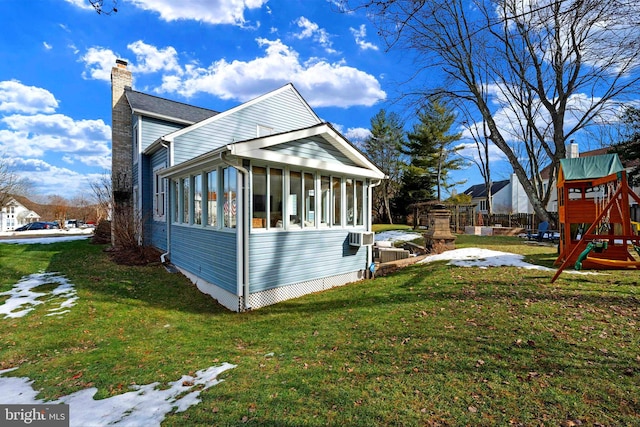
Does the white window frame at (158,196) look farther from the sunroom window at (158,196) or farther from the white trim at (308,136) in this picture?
the white trim at (308,136)

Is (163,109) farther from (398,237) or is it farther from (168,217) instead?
(398,237)

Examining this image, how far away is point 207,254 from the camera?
7309 mm

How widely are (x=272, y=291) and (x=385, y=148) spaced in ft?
94.2

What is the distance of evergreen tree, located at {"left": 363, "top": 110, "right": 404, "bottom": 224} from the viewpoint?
1273 inches

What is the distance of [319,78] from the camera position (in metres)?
17.0

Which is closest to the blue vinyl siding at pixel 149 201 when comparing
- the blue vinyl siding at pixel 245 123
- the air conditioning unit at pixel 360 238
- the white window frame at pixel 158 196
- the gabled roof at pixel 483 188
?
the white window frame at pixel 158 196

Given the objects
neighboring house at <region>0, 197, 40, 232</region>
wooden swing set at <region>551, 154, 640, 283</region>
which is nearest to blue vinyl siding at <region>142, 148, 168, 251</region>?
wooden swing set at <region>551, 154, 640, 283</region>

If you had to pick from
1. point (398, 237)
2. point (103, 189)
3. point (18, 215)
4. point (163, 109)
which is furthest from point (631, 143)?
point (18, 215)

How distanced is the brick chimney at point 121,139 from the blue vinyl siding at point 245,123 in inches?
175

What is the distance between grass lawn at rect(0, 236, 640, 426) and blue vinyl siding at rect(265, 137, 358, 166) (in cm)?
340

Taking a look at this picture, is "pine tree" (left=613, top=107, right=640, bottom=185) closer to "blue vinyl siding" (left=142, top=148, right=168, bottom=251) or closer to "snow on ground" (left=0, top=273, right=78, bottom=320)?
"blue vinyl siding" (left=142, top=148, right=168, bottom=251)

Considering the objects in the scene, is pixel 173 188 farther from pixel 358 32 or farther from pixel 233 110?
pixel 358 32

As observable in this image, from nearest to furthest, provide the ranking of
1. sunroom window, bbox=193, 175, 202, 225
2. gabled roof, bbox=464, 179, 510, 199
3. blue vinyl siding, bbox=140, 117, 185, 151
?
sunroom window, bbox=193, 175, 202, 225, blue vinyl siding, bbox=140, 117, 185, 151, gabled roof, bbox=464, 179, 510, 199

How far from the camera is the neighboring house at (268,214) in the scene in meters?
6.11
